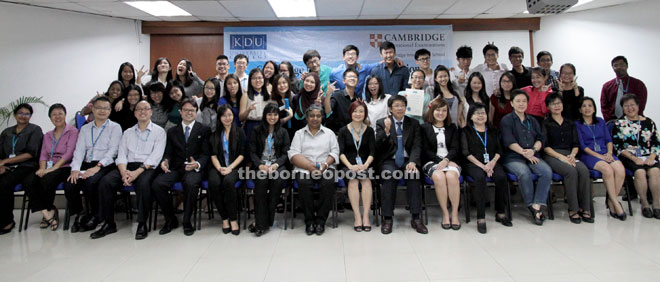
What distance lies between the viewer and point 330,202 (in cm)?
343

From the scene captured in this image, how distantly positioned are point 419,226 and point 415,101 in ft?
4.33

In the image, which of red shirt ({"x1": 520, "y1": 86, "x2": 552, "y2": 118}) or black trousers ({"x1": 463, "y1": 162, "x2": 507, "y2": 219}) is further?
red shirt ({"x1": 520, "y1": 86, "x2": 552, "y2": 118})

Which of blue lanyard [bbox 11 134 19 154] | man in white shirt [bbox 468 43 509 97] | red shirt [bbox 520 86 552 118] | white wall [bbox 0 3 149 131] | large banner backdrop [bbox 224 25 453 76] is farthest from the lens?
large banner backdrop [bbox 224 25 453 76]

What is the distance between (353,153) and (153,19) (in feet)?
18.3

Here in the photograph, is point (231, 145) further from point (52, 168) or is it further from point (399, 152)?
point (52, 168)

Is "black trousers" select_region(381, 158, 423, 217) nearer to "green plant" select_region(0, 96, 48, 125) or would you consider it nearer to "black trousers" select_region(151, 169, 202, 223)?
"black trousers" select_region(151, 169, 202, 223)

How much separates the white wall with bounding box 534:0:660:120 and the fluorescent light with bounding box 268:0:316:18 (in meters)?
4.77

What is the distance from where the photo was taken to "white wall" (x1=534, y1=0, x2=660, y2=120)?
569cm

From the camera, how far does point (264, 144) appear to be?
3621 millimetres

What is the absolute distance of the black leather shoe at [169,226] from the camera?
344 centimetres

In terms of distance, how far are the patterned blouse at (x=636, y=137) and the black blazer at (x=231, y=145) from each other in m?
4.42

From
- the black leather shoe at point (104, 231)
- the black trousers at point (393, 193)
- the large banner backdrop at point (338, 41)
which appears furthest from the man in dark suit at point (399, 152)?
the large banner backdrop at point (338, 41)

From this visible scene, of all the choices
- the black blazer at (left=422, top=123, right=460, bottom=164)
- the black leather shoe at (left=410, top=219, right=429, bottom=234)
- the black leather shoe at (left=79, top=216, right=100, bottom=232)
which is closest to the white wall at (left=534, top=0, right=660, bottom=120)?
the black blazer at (left=422, top=123, right=460, bottom=164)

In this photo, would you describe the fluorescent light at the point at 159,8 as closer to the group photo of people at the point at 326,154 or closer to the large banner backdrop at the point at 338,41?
the large banner backdrop at the point at 338,41
